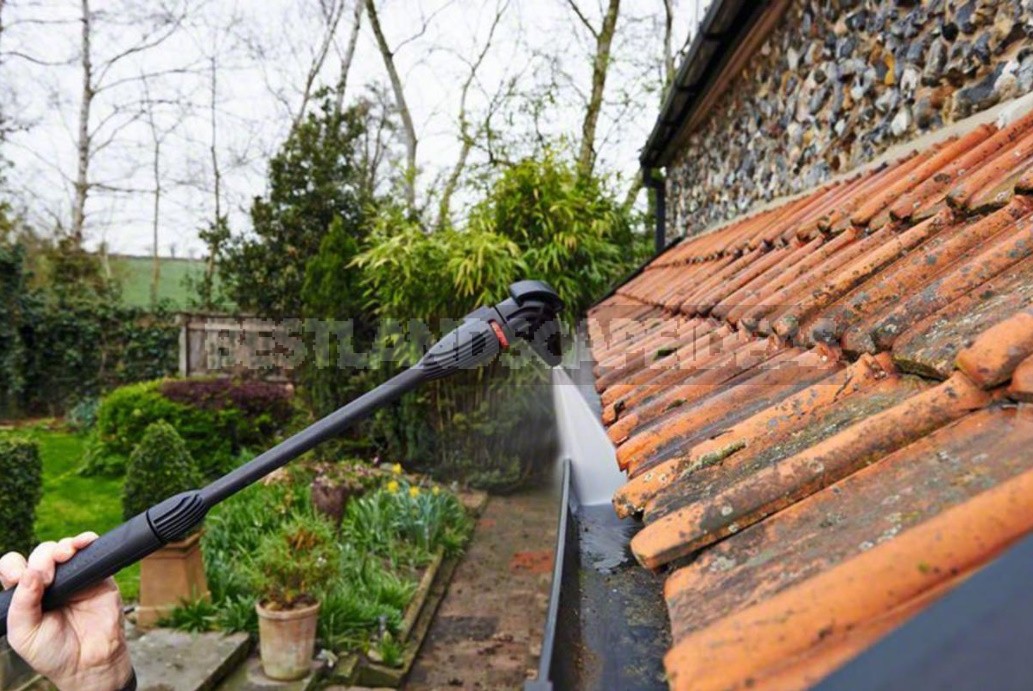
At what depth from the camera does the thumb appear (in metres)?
1.07

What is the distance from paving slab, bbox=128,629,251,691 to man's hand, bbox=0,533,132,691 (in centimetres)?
272

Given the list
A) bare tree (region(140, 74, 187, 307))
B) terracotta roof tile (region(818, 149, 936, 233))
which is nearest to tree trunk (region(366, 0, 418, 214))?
bare tree (region(140, 74, 187, 307))

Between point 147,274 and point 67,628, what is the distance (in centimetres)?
2006

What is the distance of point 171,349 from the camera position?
1210cm

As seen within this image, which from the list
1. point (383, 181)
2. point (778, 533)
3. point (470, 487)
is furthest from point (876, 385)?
point (383, 181)

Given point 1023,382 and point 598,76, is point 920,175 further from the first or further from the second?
point 598,76

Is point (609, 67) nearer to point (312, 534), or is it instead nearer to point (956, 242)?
point (312, 534)

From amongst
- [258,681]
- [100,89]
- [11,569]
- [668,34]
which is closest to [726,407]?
[11,569]

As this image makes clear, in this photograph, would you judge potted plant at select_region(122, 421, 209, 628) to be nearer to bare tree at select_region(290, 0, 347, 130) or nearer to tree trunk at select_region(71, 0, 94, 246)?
bare tree at select_region(290, 0, 347, 130)

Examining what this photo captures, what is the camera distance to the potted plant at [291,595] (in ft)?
13.1

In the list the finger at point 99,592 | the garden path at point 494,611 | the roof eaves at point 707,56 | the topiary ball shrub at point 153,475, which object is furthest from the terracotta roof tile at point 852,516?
the topiary ball shrub at point 153,475

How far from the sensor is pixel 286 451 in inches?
43.1

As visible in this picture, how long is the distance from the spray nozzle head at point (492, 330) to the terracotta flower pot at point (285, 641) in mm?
3308

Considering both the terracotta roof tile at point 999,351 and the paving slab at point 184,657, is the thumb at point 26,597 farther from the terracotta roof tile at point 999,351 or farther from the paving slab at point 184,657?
the paving slab at point 184,657
